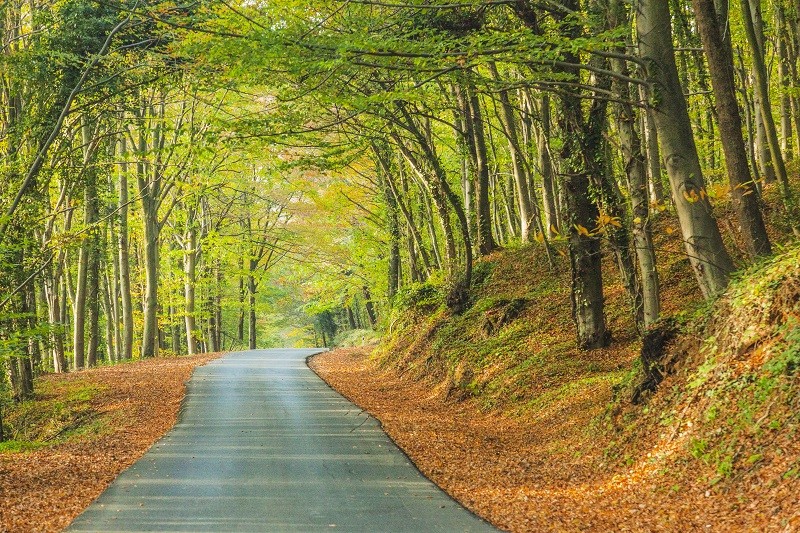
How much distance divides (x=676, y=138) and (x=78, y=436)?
11568mm

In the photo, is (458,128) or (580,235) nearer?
(580,235)

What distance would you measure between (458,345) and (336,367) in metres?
9.10

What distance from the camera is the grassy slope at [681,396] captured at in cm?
691

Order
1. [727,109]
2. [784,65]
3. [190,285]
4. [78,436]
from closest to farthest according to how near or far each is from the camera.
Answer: [727,109]
[78,436]
[784,65]
[190,285]

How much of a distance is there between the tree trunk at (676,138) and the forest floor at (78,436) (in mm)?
7605

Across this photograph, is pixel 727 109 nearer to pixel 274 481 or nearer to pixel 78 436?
pixel 274 481

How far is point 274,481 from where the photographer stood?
9.10 m

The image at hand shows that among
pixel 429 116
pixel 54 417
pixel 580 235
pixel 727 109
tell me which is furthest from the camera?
pixel 429 116

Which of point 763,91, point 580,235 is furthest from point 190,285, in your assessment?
point 763,91

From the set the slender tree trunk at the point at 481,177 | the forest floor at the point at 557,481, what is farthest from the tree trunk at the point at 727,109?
the slender tree trunk at the point at 481,177

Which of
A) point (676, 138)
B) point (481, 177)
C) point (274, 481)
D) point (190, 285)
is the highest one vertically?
point (481, 177)

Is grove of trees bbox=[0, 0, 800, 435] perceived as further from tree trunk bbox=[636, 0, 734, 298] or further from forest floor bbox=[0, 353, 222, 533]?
forest floor bbox=[0, 353, 222, 533]

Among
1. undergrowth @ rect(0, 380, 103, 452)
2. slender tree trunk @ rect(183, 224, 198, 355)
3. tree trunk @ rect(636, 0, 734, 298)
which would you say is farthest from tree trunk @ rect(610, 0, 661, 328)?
slender tree trunk @ rect(183, 224, 198, 355)

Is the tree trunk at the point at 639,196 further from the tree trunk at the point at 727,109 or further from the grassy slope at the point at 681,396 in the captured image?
the tree trunk at the point at 727,109
